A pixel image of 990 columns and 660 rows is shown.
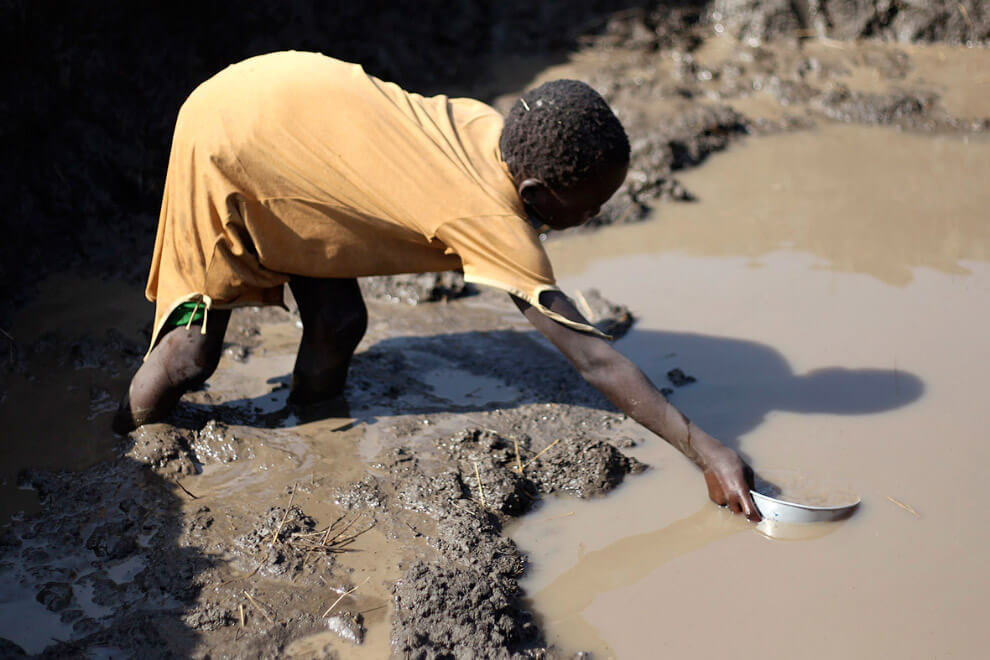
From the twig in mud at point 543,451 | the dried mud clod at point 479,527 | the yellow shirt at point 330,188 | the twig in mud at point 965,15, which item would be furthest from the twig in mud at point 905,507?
the twig in mud at point 965,15

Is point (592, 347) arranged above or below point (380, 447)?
above

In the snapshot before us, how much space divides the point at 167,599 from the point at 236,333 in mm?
1333

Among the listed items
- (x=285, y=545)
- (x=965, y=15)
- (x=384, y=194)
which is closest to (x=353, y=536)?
(x=285, y=545)

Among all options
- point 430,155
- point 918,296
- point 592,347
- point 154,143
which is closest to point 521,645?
point 592,347

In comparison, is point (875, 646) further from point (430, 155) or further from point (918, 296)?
point (918, 296)

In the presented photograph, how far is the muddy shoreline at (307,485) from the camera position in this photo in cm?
205

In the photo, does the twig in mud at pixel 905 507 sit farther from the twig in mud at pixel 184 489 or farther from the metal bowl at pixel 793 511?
the twig in mud at pixel 184 489

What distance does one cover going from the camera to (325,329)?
2.74 meters

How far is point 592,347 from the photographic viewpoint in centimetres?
225

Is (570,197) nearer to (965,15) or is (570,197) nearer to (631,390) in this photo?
(631,390)

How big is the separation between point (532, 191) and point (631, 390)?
1.84 ft

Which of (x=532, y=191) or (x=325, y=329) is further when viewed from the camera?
(x=325, y=329)

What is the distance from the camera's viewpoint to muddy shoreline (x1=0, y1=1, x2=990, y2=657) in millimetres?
2055

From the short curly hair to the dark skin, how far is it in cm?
4
